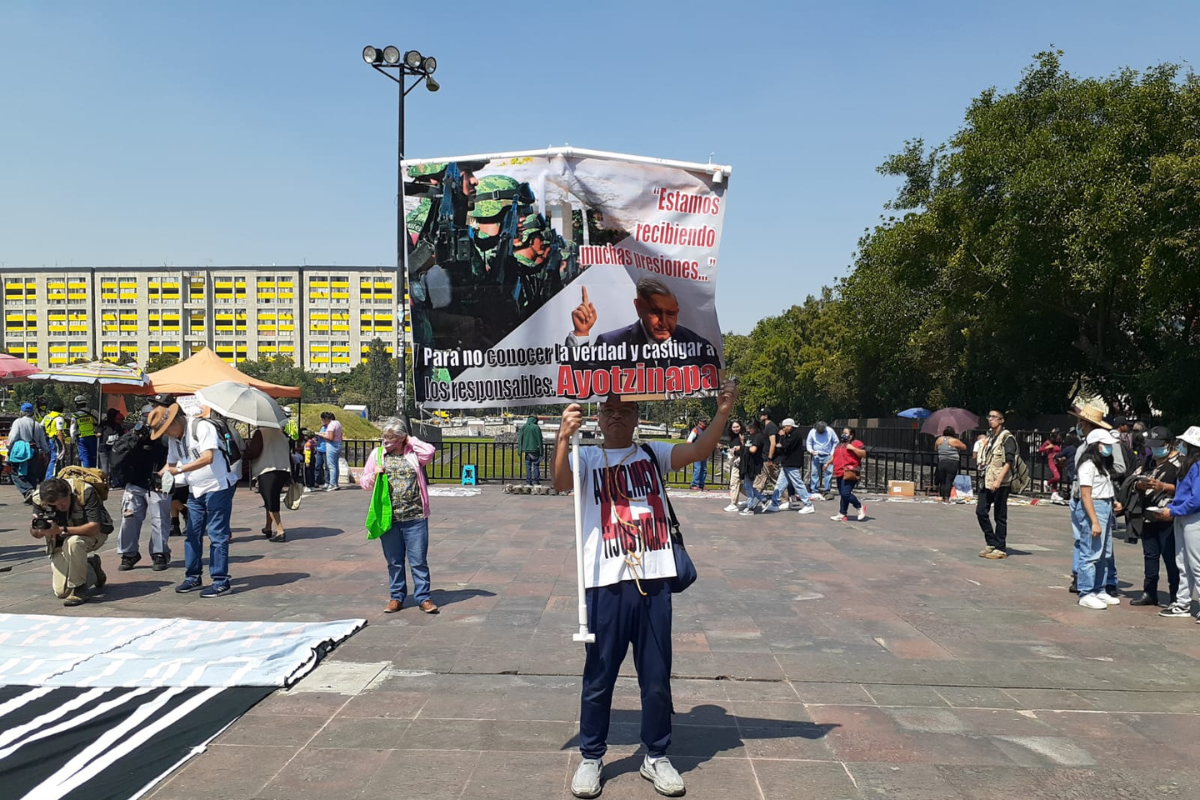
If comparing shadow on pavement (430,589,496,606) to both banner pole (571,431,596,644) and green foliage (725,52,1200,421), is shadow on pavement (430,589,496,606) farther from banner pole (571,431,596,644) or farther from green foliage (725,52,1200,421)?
green foliage (725,52,1200,421)

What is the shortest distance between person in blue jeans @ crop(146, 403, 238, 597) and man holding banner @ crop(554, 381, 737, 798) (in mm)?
4940

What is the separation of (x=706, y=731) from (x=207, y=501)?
207 inches

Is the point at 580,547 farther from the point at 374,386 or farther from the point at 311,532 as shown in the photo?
the point at 374,386

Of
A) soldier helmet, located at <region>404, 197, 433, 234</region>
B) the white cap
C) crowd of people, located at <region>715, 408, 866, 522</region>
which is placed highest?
soldier helmet, located at <region>404, 197, 433, 234</region>

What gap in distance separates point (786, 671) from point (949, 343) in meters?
32.3

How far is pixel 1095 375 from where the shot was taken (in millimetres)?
29922

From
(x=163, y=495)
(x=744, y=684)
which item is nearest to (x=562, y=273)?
(x=744, y=684)

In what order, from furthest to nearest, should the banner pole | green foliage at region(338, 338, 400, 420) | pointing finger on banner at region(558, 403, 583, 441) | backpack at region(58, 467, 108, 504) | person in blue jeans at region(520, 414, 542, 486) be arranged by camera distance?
green foliage at region(338, 338, 400, 420) < person in blue jeans at region(520, 414, 542, 486) < backpack at region(58, 467, 108, 504) < pointing finger on banner at region(558, 403, 583, 441) < the banner pole

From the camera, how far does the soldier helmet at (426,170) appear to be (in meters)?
3.96

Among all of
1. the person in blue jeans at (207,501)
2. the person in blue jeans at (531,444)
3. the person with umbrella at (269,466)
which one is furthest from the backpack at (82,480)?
the person in blue jeans at (531,444)

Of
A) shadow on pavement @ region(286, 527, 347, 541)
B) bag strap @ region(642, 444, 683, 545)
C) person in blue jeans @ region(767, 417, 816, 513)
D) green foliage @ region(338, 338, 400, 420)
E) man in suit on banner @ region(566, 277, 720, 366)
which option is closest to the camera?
man in suit on banner @ region(566, 277, 720, 366)

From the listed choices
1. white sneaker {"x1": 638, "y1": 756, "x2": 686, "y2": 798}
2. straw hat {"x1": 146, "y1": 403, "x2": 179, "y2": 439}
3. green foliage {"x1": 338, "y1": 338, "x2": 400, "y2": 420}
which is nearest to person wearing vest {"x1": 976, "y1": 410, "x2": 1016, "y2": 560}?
white sneaker {"x1": 638, "y1": 756, "x2": 686, "y2": 798}

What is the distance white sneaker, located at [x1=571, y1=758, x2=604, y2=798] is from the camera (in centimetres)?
372

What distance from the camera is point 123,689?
511cm
